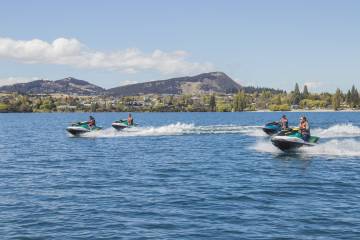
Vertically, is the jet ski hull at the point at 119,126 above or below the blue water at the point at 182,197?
above

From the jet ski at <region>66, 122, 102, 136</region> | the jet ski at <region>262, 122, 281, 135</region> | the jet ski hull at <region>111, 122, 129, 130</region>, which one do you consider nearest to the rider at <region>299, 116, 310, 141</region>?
the jet ski at <region>262, 122, 281, 135</region>

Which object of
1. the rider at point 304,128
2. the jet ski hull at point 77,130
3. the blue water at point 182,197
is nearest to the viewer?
the blue water at point 182,197

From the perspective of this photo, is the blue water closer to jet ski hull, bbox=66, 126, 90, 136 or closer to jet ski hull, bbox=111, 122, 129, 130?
jet ski hull, bbox=66, 126, 90, 136

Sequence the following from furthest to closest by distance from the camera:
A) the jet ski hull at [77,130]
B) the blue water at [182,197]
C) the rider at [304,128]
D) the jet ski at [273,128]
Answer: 1. the jet ski hull at [77,130]
2. the jet ski at [273,128]
3. the rider at [304,128]
4. the blue water at [182,197]

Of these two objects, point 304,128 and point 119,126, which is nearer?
point 304,128

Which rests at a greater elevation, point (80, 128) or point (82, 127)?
point (82, 127)

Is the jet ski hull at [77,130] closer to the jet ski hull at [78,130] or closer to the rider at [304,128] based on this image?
→ the jet ski hull at [78,130]

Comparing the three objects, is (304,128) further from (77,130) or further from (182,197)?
(77,130)

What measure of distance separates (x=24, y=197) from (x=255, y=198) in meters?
10.6

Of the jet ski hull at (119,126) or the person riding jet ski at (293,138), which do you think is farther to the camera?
the jet ski hull at (119,126)

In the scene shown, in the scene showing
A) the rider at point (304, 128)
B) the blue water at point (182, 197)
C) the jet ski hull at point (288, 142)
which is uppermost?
the rider at point (304, 128)

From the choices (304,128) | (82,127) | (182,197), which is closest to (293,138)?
(304,128)

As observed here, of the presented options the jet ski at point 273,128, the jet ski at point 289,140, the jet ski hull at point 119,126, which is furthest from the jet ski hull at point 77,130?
the jet ski at point 289,140

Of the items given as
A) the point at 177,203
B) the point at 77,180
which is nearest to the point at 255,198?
the point at 177,203
